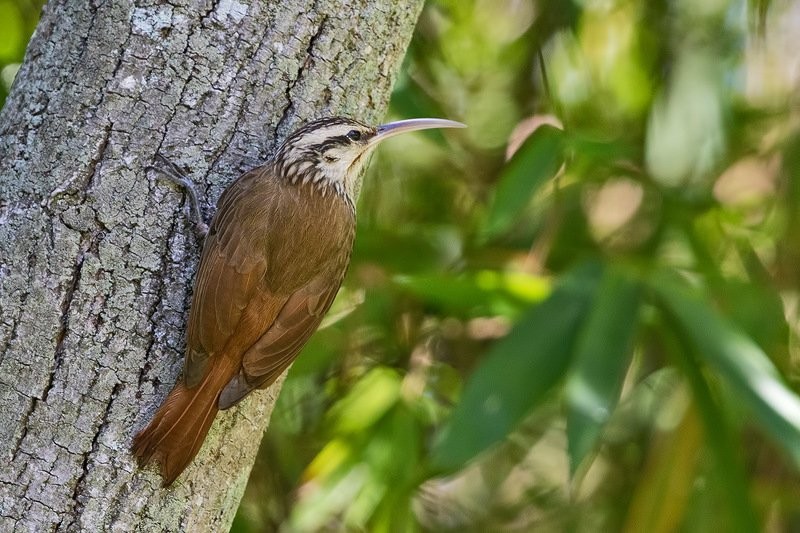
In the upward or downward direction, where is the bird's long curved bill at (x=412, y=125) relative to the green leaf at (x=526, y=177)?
upward

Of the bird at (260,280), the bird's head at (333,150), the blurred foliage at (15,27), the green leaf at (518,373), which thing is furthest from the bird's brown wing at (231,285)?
the blurred foliage at (15,27)

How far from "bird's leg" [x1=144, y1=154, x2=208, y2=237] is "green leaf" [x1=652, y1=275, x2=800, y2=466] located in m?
1.51

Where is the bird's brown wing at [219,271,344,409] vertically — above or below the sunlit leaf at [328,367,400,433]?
above

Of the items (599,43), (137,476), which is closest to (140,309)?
(137,476)

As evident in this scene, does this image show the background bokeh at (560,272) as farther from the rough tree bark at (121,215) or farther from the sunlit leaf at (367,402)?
the rough tree bark at (121,215)

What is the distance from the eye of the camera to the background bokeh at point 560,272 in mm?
3271

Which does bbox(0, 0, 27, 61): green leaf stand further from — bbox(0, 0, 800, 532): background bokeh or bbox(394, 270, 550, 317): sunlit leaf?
bbox(394, 270, 550, 317): sunlit leaf

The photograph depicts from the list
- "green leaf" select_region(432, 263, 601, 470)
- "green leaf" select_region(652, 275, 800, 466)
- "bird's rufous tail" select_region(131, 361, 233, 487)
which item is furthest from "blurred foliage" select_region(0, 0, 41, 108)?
"green leaf" select_region(652, 275, 800, 466)

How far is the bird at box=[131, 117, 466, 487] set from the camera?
2.17 metres

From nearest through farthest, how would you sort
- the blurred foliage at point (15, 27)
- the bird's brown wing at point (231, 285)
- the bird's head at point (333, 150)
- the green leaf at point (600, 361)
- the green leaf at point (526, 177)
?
the bird's brown wing at point (231, 285)
the bird's head at point (333, 150)
the green leaf at point (600, 361)
the green leaf at point (526, 177)
the blurred foliage at point (15, 27)

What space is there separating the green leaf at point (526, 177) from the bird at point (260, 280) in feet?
1.64

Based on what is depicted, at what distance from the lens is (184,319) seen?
223 centimetres

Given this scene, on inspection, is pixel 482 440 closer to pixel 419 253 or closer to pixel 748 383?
pixel 748 383

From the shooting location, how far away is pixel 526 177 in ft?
10.5
